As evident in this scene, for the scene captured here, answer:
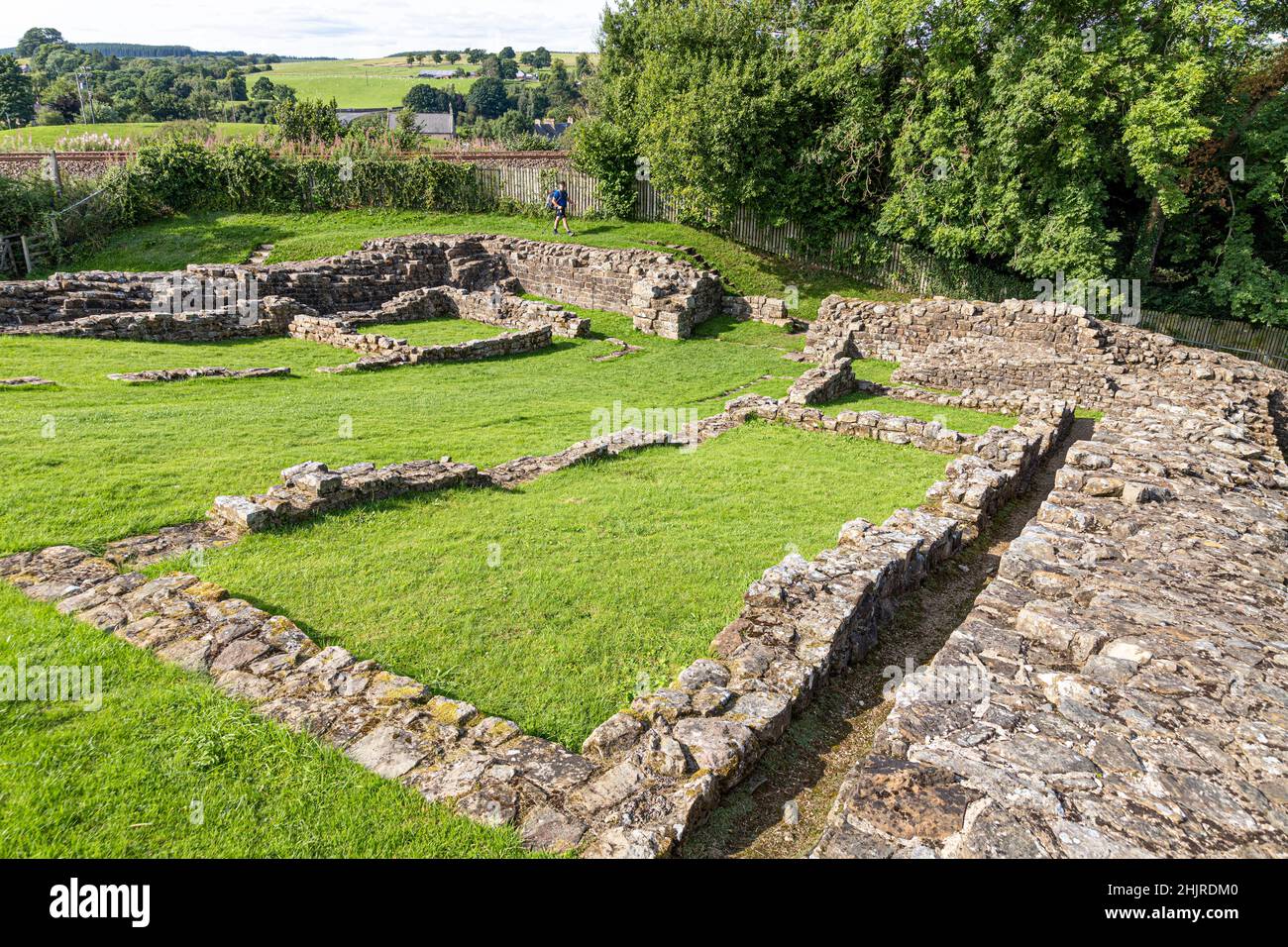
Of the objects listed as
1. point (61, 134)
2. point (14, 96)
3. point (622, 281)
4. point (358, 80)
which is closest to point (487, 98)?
point (358, 80)

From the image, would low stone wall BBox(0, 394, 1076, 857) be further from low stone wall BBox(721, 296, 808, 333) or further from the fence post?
the fence post

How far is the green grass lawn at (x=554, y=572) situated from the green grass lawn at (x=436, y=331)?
12102mm

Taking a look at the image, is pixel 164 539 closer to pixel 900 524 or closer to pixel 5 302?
pixel 900 524

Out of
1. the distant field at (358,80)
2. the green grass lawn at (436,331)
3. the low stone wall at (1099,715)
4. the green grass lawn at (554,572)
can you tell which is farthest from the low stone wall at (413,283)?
the distant field at (358,80)

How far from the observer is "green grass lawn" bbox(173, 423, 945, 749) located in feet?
22.7

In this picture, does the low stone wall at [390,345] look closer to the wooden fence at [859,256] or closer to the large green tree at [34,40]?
the wooden fence at [859,256]

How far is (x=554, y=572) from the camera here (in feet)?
28.7

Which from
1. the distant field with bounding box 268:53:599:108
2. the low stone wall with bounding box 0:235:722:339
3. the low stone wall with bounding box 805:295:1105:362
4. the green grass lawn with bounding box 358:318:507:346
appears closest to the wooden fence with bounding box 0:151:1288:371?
the low stone wall with bounding box 0:235:722:339

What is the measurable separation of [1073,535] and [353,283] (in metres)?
25.6

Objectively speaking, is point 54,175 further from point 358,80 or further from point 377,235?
point 358,80

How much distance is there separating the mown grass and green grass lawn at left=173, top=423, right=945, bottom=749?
56.0 inches

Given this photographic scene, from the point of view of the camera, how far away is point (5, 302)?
19.8 m

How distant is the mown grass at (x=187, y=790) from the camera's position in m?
4.55

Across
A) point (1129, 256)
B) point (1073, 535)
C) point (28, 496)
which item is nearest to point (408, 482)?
point (28, 496)
